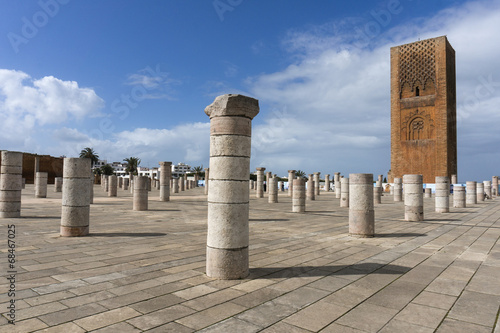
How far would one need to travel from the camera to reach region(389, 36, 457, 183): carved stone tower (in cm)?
3956

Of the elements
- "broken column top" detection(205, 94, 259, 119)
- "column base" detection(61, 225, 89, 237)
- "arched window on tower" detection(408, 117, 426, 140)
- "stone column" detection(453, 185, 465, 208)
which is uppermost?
"arched window on tower" detection(408, 117, 426, 140)

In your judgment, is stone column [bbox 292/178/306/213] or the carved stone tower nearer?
stone column [bbox 292/178/306/213]

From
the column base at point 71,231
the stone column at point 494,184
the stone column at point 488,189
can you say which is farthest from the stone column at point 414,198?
the stone column at point 494,184

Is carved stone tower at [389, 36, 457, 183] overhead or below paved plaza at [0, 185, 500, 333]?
overhead

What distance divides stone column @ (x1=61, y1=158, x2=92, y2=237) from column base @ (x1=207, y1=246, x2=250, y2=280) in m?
4.74

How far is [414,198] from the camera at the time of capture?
11805 mm

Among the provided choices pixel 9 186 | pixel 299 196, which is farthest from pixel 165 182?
pixel 9 186

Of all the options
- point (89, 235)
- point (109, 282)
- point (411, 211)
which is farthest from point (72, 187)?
point (411, 211)

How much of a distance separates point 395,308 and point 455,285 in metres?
1.45

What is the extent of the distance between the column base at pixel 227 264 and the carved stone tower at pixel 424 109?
40.9 metres

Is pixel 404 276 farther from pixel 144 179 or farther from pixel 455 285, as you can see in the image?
pixel 144 179

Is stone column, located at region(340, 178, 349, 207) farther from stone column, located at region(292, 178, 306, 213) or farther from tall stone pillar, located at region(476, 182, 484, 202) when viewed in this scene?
tall stone pillar, located at region(476, 182, 484, 202)

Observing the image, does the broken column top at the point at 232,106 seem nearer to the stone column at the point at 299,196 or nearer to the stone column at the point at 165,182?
the stone column at the point at 299,196

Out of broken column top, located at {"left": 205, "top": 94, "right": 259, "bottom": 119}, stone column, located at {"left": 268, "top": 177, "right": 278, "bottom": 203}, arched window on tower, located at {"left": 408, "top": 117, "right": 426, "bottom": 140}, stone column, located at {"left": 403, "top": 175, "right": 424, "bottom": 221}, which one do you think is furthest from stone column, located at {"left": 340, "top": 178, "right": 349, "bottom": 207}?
arched window on tower, located at {"left": 408, "top": 117, "right": 426, "bottom": 140}
